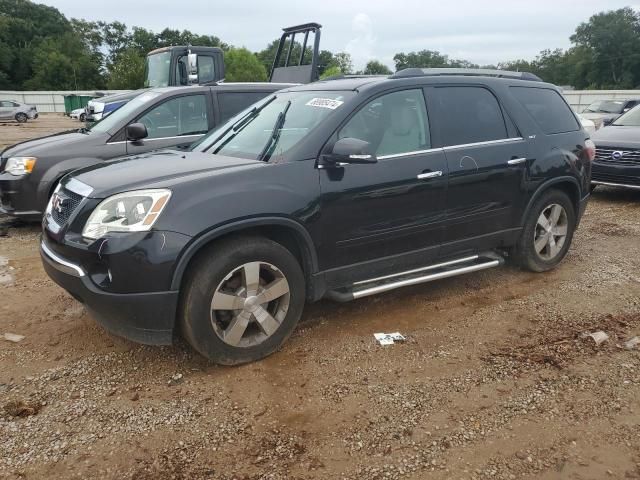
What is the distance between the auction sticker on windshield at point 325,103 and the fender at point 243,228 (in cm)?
98

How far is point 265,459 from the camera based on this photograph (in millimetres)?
2650

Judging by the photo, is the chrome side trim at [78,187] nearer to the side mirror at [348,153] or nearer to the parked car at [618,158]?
the side mirror at [348,153]

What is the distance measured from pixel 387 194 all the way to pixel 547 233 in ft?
7.00

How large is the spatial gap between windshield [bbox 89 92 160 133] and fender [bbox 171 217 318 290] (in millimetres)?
4032

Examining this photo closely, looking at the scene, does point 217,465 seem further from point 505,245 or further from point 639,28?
point 639,28

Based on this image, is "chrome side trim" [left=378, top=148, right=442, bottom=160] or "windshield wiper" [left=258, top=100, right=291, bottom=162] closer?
"windshield wiper" [left=258, top=100, right=291, bottom=162]

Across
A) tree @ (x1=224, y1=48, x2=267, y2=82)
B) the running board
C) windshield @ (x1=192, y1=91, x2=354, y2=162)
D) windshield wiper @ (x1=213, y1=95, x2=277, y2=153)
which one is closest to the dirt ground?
the running board

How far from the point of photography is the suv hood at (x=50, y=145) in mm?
6355

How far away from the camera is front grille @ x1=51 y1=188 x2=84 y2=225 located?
3.49 m

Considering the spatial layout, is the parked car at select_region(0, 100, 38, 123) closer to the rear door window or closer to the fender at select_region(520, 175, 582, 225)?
the rear door window

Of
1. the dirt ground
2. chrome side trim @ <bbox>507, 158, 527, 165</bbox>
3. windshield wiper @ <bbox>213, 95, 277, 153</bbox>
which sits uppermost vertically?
windshield wiper @ <bbox>213, 95, 277, 153</bbox>

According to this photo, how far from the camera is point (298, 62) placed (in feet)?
36.6

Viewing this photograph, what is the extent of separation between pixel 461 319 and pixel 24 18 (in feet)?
327

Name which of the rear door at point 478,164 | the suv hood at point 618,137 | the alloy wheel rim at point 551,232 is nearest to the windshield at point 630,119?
the suv hood at point 618,137
